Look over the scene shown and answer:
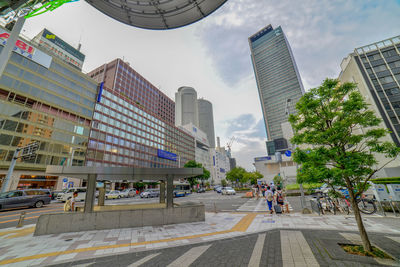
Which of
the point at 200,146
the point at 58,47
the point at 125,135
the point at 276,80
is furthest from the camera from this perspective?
the point at 276,80

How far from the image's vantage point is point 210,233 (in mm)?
7551

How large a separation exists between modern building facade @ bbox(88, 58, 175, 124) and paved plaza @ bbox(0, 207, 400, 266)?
6116cm

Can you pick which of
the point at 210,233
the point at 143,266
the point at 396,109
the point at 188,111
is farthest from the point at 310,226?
the point at 188,111

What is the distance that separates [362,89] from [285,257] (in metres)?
46.7

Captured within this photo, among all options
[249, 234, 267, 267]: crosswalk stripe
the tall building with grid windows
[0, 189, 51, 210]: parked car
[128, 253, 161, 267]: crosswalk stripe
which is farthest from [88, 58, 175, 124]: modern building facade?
[249, 234, 267, 267]: crosswalk stripe

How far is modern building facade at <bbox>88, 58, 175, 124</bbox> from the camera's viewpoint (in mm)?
72312

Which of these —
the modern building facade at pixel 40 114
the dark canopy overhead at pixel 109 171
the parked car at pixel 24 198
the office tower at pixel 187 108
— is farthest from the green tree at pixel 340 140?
the office tower at pixel 187 108

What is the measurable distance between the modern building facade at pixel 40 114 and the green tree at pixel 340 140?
143 feet

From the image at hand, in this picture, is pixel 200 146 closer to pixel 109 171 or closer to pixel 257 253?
pixel 109 171

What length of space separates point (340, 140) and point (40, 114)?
47.5 metres

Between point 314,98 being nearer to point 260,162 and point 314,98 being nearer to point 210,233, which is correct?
point 210,233

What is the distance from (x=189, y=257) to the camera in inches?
197

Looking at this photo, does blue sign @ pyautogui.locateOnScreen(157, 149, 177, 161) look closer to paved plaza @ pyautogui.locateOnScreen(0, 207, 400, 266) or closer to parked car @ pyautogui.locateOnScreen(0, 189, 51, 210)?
parked car @ pyautogui.locateOnScreen(0, 189, 51, 210)

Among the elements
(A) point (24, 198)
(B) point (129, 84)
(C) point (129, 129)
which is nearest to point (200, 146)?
(B) point (129, 84)
